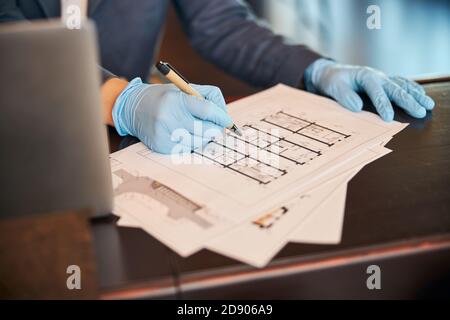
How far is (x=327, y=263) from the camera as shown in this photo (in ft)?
2.03

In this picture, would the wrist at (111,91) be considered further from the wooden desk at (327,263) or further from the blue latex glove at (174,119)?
the wooden desk at (327,263)

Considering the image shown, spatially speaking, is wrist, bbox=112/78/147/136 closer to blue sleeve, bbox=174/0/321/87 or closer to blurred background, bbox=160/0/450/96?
blue sleeve, bbox=174/0/321/87

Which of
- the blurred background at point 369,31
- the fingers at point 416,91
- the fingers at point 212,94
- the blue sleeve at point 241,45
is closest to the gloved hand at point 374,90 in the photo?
the fingers at point 416,91

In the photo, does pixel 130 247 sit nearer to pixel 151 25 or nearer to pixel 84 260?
pixel 84 260

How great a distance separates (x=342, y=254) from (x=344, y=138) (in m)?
0.35

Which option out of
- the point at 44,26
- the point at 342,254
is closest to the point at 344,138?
the point at 342,254

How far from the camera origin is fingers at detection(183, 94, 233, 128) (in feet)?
2.91

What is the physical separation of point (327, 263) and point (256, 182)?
204 millimetres

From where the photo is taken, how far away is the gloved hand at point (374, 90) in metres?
1.02

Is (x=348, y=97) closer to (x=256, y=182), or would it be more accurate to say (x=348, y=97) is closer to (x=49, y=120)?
(x=256, y=182)

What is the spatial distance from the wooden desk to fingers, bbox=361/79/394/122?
29cm

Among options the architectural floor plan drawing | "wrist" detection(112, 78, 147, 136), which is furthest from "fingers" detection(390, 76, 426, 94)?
"wrist" detection(112, 78, 147, 136)

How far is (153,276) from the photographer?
61 centimetres

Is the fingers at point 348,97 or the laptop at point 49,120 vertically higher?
the laptop at point 49,120
